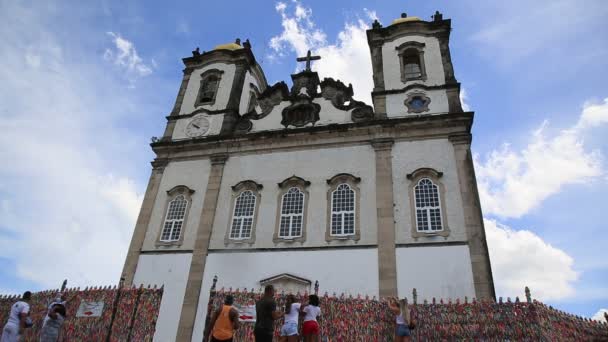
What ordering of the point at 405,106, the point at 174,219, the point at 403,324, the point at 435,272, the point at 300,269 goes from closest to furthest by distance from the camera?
the point at 403,324 → the point at 435,272 → the point at 300,269 → the point at 174,219 → the point at 405,106

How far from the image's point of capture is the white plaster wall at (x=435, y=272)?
44.4 ft

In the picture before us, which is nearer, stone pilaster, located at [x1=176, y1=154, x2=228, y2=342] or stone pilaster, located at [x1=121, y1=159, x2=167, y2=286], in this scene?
stone pilaster, located at [x1=176, y1=154, x2=228, y2=342]

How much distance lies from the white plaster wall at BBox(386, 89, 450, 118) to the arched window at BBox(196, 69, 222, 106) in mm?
9585

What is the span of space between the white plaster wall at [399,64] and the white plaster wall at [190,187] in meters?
9.78

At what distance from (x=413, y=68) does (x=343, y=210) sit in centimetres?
890

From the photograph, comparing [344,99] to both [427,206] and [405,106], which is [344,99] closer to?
[405,106]

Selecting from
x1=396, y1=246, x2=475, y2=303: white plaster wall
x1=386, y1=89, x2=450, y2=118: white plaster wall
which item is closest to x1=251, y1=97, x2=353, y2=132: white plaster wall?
x1=386, y1=89, x2=450, y2=118: white plaster wall

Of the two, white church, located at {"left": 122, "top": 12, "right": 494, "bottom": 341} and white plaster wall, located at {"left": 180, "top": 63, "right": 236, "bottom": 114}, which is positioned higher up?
white plaster wall, located at {"left": 180, "top": 63, "right": 236, "bottom": 114}

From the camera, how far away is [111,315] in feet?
37.3

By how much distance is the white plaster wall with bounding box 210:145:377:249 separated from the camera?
15891 mm

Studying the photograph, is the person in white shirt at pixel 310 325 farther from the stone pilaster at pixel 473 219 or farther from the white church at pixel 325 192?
the stone pilaster at pixel 473 219

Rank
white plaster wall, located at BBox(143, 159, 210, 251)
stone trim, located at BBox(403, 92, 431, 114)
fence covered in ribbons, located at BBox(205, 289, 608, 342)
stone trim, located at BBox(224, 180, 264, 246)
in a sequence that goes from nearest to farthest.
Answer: fence covered in ribbons, located at BBox(205, 289, 608, 342) → stone trim, located at BBox(224, 180, 264, 246) → white plaster wall, located at BBox(143, 159, 210, 251) → stone trim, located at BBox(403, 92, 431, 114)

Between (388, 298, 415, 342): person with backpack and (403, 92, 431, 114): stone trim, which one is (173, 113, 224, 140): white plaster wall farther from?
(388, 298, 415, 342): person with backpack

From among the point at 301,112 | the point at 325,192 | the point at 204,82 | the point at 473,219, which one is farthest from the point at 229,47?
the point at 473,219
